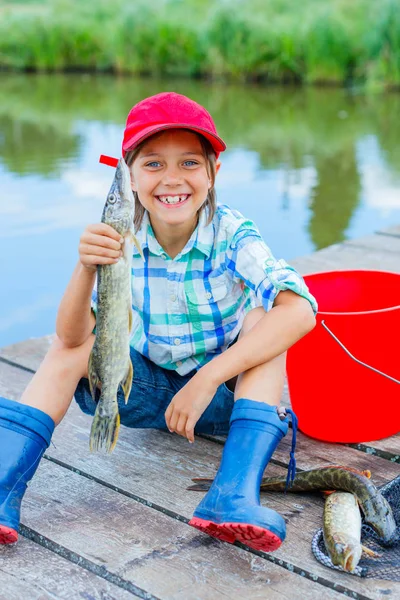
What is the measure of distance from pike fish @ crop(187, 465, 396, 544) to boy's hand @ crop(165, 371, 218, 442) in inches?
7.5

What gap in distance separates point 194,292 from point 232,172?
5.98 meters

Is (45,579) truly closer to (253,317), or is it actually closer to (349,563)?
(349,563)

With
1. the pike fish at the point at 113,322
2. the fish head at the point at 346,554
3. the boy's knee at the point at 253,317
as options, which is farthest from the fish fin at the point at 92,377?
the fish head at the point at 346,554

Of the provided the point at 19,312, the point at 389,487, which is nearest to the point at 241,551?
the point at 389,487

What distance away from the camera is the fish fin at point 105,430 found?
202 cm

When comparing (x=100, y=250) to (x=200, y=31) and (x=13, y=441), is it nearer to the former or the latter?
(x=13, y=441)

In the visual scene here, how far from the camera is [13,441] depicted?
196 cm

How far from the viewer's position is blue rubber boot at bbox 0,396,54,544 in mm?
1917

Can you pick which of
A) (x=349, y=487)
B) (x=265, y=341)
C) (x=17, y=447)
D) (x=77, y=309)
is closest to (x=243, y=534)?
(x=349, y=487)

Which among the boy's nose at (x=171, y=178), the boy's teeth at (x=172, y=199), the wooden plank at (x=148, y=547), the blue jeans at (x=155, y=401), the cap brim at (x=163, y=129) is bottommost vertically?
the wooden plank at (x=148, y=547)

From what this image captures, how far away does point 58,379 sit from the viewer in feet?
6.88

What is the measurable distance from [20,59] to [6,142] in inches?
407

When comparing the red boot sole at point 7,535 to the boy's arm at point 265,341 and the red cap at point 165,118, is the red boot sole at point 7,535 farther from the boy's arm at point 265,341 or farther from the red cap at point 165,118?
the red cap at point 165,118

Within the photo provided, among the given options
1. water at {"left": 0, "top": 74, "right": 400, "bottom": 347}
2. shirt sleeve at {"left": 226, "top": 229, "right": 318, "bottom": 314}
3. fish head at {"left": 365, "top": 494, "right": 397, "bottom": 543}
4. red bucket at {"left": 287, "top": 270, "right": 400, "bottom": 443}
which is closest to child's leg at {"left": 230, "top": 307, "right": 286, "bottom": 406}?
shirt sleeve at {"left": 226, "top": 229, "right": 318, "bottom": 314}
